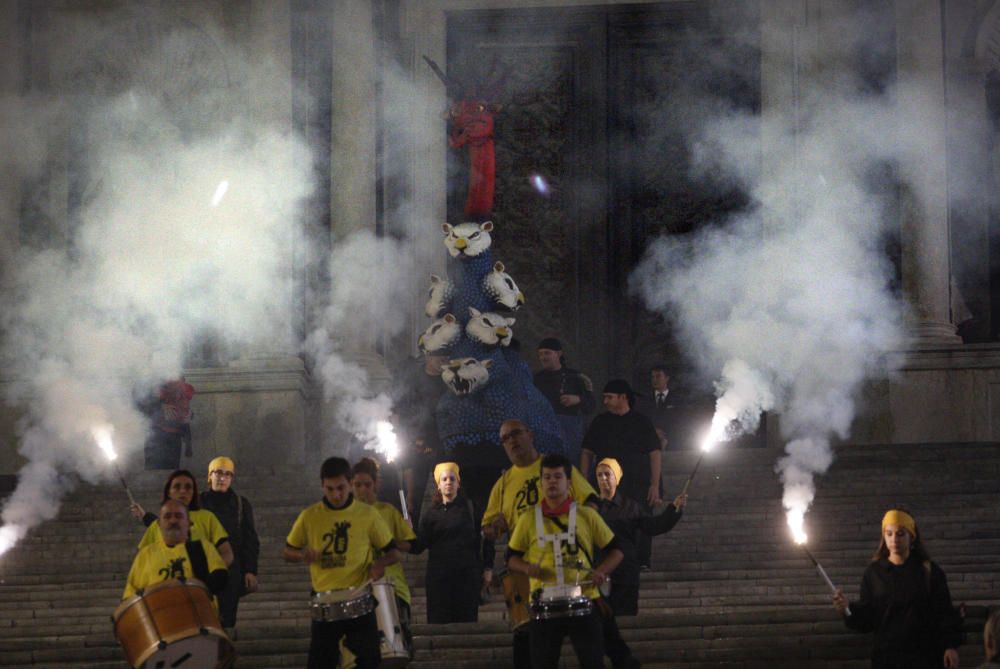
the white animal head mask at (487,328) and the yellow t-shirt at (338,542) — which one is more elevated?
the white animal head mask at (487,328)

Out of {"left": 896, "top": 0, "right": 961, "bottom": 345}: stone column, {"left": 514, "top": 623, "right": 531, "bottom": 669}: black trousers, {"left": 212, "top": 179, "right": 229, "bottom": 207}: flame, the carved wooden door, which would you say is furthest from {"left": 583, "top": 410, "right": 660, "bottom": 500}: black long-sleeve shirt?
the carved wooden door

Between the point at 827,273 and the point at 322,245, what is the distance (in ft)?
16.4

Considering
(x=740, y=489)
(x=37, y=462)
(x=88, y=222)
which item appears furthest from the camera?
(x=88, y=222)

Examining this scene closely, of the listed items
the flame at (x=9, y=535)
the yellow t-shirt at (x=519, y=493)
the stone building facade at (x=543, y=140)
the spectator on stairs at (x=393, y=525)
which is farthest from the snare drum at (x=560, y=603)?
the stone building facade at (x=543, y=140)

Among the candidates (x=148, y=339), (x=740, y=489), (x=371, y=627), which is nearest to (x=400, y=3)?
(x=148, y=339)

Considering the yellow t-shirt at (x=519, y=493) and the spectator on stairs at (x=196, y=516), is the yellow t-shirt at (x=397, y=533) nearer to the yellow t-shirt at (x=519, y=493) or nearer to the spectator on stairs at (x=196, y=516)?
the yellow t-shirt at (x=519, y=493)

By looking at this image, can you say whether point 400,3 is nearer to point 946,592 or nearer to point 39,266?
point 39,266

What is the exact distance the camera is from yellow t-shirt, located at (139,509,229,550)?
12.6 meters

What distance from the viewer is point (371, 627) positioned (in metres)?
12.3

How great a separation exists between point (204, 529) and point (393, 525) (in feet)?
3.68

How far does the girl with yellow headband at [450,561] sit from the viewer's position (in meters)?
14.2

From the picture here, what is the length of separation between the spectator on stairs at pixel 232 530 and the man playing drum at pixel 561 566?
7.33ft

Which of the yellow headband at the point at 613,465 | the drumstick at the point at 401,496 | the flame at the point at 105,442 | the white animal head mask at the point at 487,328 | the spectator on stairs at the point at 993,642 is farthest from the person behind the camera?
the white animal head mask at the point at 487,328

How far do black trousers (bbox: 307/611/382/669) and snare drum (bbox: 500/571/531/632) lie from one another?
2.64ft
